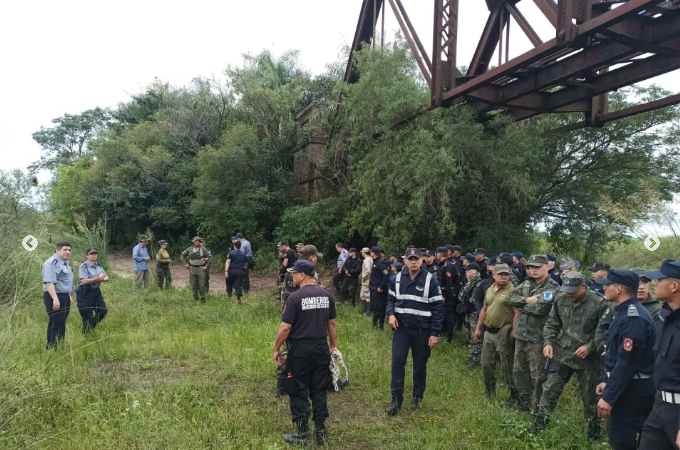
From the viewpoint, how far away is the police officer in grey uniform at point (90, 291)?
24.8ft

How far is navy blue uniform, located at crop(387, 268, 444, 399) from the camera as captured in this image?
16.7 feet

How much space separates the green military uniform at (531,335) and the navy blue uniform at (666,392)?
71.0 inches

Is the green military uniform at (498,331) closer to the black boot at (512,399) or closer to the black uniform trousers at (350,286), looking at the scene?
the black boot at (512,399)

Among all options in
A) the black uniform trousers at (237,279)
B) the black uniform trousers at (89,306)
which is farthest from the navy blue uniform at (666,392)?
the black uniform trousers at (237,279)

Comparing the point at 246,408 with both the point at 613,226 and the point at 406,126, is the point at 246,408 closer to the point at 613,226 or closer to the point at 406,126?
the point at 406,126

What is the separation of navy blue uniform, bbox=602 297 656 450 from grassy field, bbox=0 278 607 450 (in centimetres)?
67

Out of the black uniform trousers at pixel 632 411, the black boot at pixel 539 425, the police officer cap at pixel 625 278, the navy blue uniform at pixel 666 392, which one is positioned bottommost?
the black boot at pixel 539 425

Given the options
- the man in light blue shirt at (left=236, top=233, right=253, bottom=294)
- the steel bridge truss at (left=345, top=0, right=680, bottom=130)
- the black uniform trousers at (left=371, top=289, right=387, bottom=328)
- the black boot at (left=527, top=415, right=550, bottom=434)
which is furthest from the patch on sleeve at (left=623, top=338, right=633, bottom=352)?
the man in light blue shirt at (left=236, top=233, right=253, bottom=294)

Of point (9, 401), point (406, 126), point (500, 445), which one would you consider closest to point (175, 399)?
point (9, 401)

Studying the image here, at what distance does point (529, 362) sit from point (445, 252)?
4.22 meters

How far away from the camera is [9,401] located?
4344mm

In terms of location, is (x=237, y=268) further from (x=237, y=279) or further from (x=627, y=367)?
(x=627, y=367)

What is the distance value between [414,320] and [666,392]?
8.43 feet

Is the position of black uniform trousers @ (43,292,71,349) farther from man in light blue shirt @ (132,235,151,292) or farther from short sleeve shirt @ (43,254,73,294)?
man in light blue shirt @ (132,235,151,292)
